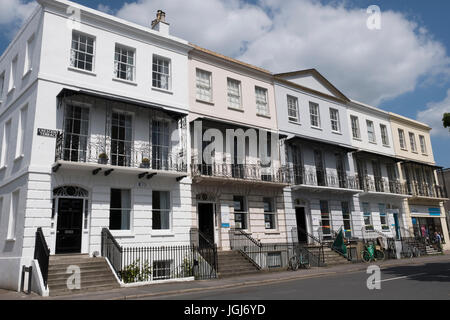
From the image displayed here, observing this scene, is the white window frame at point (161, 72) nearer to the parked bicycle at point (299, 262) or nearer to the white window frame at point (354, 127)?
the parked bicycle at point (299, 262)

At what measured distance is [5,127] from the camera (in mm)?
17359

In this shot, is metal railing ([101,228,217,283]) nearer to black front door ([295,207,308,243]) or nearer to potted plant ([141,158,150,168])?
potted plant ([141,158,150,168])

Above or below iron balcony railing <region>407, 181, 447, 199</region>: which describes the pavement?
below

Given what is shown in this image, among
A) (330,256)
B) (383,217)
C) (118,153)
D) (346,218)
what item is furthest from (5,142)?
(383,217)

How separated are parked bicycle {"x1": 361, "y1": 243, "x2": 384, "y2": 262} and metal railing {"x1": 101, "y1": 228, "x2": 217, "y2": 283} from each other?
10.4 m

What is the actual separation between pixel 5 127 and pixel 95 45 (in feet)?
19.2

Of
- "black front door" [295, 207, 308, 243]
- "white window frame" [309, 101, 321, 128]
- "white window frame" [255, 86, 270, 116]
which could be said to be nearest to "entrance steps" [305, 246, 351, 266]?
"black front door" [295, 207, 308, 243]

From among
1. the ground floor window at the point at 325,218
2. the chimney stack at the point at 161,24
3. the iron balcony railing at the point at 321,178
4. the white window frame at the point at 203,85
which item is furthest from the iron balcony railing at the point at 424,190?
the chimney stack at the point at 161,24

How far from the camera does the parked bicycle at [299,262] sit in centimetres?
1800

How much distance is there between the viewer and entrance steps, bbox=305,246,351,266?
20217 millimetres

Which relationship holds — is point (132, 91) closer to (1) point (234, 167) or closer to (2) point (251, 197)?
(1) point (234, 167)

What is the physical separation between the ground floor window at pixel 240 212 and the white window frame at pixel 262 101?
568cm
